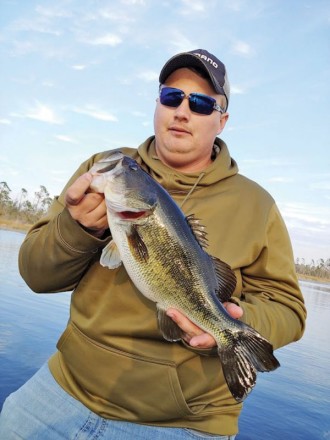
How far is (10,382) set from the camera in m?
6.59

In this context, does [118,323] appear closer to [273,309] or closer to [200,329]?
[200,329]

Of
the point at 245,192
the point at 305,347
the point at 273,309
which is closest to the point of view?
the point at 273,309

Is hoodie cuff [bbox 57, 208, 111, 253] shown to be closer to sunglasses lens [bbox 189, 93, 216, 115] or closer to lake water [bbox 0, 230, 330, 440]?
sunglasses lens [bbox 189, 93, 216, 115]

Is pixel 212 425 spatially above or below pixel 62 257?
below

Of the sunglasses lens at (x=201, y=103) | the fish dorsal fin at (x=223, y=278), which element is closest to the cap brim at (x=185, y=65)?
the sunglasses lens at (x=201, y=103)

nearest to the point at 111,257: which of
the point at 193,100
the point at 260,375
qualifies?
the point at 193,100

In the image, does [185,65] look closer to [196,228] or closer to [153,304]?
[196,228]

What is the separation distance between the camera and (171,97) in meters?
3.61

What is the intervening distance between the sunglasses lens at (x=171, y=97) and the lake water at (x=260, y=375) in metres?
4.57

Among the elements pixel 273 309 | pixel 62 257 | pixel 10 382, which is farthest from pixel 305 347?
pixel 62 257

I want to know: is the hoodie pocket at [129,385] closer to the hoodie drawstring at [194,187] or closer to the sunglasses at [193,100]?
the hoodie drawstring at [194,187]

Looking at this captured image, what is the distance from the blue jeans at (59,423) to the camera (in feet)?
10.1

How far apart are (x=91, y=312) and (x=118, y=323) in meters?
0.26

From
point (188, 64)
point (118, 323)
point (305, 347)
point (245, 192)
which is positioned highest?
point (188, 64)
